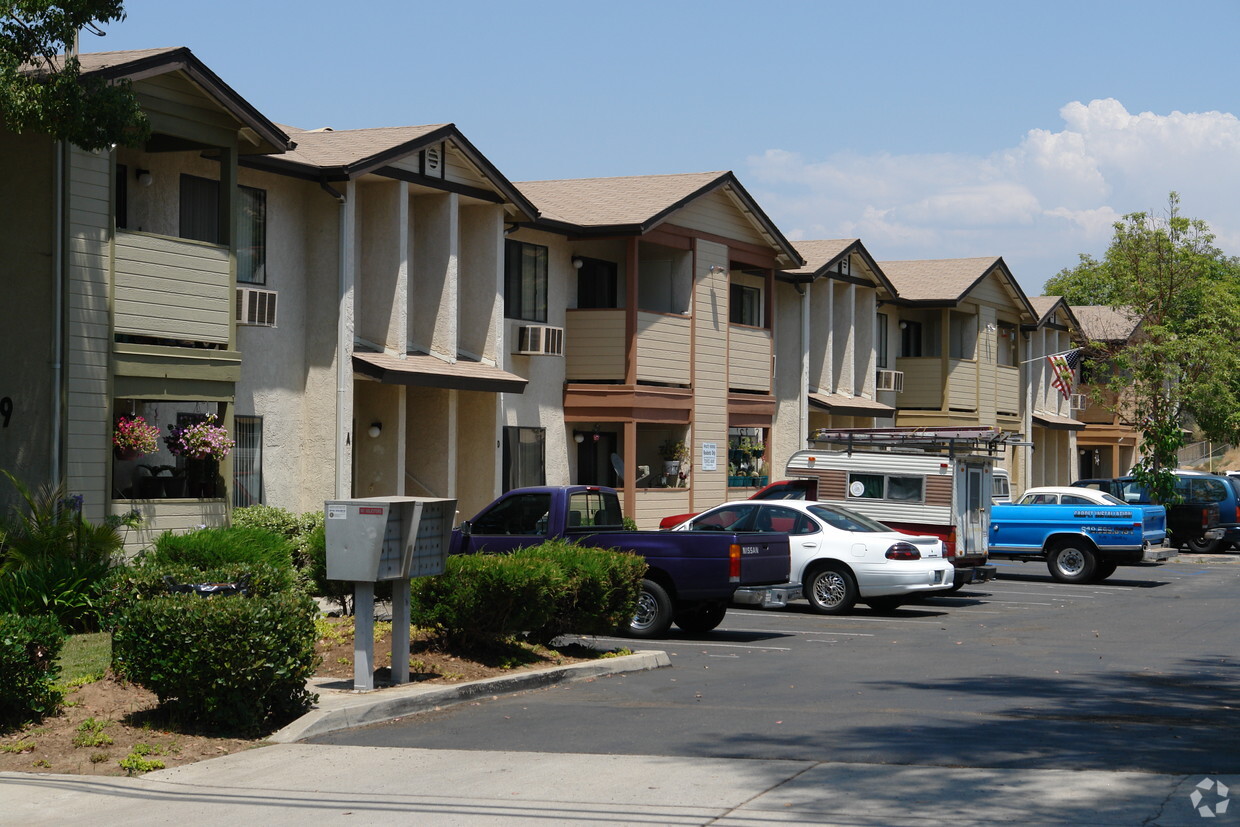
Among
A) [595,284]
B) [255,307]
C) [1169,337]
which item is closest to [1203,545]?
[1169,337]

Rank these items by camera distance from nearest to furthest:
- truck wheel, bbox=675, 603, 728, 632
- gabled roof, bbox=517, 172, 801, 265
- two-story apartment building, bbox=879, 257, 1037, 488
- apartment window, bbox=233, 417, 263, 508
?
truck wheel, bbox=675, 603, 728, 632, apartment window, bbox=233, 417, 263, 508, gabled roof, bbox=517, 172, 801, 265, two-story apartment building, bbox=879, 257, 1037, 488

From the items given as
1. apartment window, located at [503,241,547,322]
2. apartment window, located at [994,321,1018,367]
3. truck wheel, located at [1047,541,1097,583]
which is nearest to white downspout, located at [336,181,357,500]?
apartment window, located at [503,241,547,322]

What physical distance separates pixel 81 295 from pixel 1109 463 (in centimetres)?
5371

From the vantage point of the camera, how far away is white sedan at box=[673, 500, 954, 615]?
20.2 metres

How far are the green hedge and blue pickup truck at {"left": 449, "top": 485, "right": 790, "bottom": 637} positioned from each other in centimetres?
185

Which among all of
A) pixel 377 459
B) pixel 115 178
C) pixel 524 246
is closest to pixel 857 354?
pixel 524 246

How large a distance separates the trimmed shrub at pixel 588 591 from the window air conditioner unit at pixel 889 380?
2721 centimetres

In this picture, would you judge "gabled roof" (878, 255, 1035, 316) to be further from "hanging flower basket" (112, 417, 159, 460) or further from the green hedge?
the green hedge

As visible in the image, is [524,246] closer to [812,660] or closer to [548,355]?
[548,355]

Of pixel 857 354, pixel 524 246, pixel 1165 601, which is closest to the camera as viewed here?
pixel 1165 601

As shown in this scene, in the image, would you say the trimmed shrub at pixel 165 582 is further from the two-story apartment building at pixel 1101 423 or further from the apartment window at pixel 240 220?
the two-story apartment building at pixel 1101 423

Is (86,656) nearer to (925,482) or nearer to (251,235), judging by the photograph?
(251,235)

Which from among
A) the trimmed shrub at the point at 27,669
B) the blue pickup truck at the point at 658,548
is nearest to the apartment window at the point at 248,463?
the blue pickup truck at the point at 658,548

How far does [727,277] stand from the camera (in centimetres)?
3200
